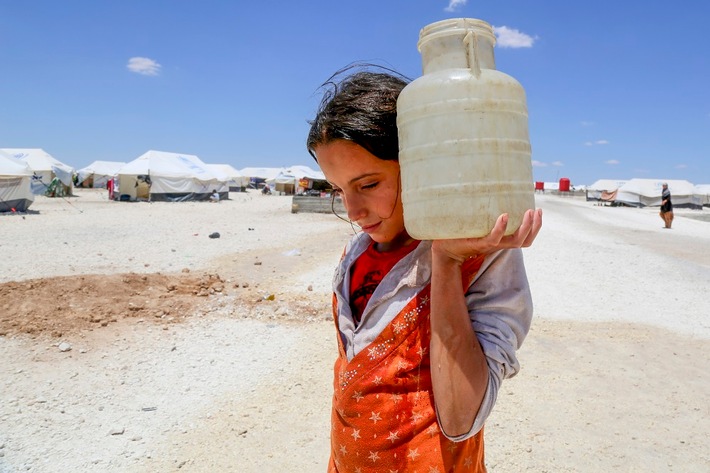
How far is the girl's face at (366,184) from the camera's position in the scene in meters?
1.35

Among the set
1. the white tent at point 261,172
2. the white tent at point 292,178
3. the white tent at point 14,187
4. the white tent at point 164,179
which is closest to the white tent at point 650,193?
the white tent at point 292,178

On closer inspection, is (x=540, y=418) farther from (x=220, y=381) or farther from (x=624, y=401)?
(x=220, y=381)

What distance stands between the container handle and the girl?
0.30m

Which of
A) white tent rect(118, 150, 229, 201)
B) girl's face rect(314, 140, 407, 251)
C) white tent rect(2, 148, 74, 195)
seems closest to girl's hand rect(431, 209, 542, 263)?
girl's face rect(314, 140, 407, 251)

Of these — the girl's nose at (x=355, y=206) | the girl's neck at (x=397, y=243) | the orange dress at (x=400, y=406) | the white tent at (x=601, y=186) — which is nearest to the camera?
the orange dress at (x=400, y=406)

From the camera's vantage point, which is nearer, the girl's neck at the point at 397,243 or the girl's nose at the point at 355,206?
the girl's nose at the point at 355,206

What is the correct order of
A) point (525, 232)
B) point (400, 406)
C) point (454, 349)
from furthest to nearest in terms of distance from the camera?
point (400, 406) < point (454, 349) < point (525, 232)

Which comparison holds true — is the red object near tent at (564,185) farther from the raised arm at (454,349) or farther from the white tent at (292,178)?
the raised arm at (454,349)

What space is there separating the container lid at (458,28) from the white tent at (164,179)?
116ft

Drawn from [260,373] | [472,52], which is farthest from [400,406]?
[260,373]

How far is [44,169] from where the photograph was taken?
3934 cm

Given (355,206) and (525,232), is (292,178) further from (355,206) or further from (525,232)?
(525,232)

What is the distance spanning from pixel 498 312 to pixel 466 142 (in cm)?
41

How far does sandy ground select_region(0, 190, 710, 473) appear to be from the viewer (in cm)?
334
